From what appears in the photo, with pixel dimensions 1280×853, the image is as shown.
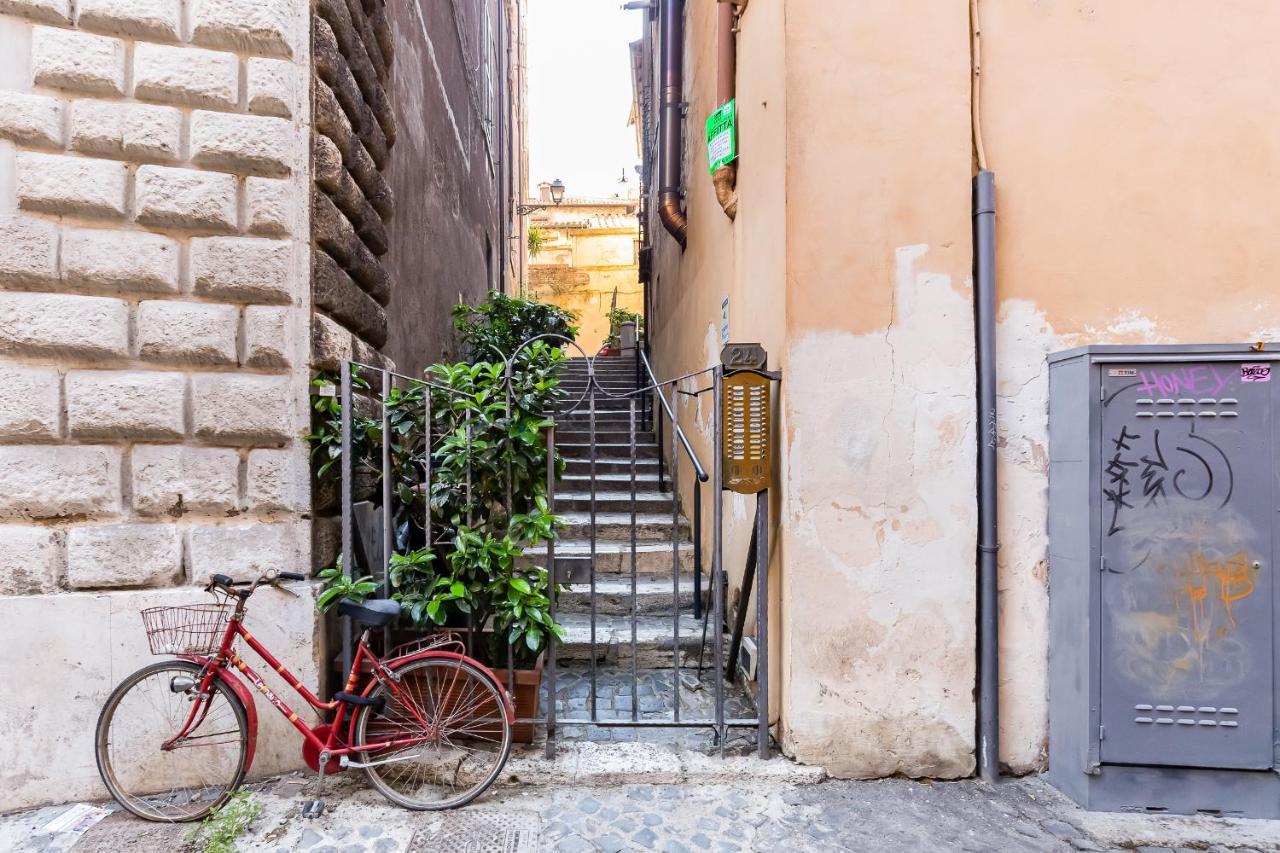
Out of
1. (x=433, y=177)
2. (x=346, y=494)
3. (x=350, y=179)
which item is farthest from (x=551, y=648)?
(x=433, y=177)

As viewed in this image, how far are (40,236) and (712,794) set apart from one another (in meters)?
4.09

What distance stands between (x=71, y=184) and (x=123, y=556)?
5.81ft

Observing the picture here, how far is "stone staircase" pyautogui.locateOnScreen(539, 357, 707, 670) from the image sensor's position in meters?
4.34

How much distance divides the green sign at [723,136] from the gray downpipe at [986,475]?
1.57 metres

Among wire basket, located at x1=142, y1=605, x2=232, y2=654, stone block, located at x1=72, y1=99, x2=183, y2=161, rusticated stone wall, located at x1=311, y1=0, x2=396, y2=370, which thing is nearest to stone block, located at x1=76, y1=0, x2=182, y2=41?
stone block, located at x1=72, y1=99, x2=183, y2=161

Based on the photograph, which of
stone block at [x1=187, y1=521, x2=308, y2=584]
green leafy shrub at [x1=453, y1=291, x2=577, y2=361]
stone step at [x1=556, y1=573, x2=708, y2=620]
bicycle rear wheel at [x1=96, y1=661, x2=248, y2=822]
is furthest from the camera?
green leafy shrub at [x1=453, y1=291, x2=577, y2=361]

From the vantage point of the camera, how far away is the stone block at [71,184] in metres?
3.09

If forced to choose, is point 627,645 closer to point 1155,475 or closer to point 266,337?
point 266,337

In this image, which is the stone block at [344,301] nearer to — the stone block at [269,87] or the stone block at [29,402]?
the stone block at [269,87]

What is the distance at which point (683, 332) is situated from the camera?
7312 millimetres

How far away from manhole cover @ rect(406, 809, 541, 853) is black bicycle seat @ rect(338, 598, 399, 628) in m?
0.90

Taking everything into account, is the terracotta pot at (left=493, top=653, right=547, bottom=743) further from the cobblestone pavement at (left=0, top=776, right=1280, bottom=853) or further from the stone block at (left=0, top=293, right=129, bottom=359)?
the stone block at (left=0, top=293, right=129, bottom=359)

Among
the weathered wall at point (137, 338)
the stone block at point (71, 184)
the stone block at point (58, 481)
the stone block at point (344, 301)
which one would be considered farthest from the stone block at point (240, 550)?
the stone block at point (71, 184)

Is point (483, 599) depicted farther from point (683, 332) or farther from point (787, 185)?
point (683, 332)
